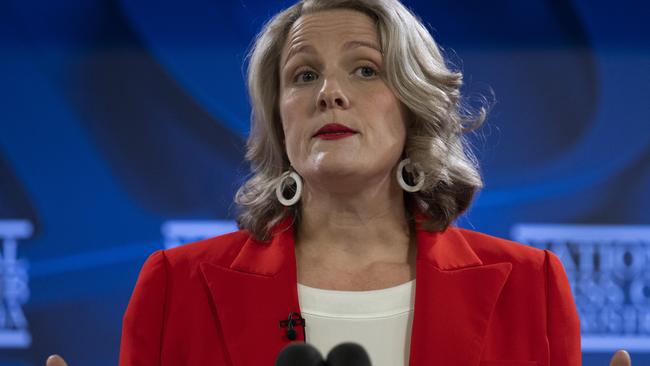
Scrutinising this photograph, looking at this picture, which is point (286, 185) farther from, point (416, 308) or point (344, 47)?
point (416, 308)

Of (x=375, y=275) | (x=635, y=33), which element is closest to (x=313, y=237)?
(x=375, y=275)

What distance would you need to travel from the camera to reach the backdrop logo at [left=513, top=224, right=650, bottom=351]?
2770 mm

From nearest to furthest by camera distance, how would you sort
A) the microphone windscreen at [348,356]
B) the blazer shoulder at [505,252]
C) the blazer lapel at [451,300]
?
the microphone windscreen at [348,356]
the blazer lapel at [451,300]
the blazer shoulder at [505,252]

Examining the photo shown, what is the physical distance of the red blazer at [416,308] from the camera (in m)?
1.75

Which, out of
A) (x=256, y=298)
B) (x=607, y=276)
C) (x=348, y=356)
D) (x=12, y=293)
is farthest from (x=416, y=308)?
(x=12, y=293)

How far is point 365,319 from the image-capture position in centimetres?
177

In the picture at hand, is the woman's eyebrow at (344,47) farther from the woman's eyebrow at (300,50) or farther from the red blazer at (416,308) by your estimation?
the red blazer at (416,308)

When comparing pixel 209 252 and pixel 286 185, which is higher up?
pixel 286 185

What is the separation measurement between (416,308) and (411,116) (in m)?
0.45

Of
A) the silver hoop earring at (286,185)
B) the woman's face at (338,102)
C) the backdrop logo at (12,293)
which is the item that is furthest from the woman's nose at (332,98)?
the backdrop logo at (12,293)

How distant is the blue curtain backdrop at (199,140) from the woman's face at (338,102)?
37.5 inches

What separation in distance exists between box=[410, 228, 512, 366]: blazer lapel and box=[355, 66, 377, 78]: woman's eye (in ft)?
1.16

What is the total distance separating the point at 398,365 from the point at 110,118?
1522 millimetres

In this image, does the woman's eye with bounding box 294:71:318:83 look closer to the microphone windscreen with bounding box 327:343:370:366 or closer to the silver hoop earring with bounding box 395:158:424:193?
the silver hoop earring with bounding box 395:158:424:193
